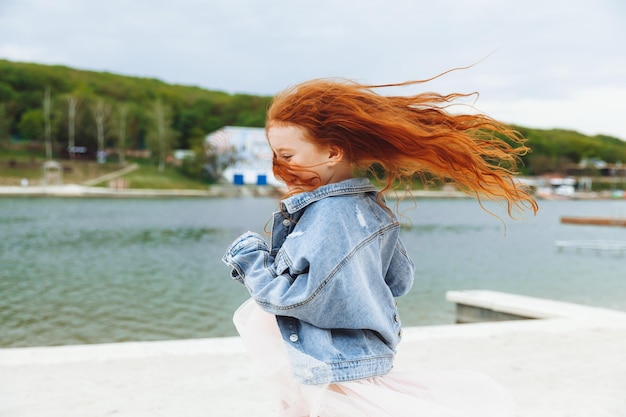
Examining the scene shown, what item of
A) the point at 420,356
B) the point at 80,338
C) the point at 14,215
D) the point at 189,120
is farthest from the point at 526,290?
the point at 189,120

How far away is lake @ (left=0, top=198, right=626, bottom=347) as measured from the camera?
35.0 ft

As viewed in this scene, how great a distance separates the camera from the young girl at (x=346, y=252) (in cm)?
172

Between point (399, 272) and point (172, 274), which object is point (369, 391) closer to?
point (399, 272)

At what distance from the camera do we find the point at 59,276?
53.1 ft

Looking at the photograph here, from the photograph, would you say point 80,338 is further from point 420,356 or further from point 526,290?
point 526,290

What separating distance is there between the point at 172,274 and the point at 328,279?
627 inches

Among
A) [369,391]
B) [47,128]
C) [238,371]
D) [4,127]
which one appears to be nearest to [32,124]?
[47,128]

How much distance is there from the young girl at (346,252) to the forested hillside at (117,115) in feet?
255

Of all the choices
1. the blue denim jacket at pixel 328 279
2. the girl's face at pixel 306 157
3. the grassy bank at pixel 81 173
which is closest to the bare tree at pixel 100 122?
the grassy bank at pixel 81 173

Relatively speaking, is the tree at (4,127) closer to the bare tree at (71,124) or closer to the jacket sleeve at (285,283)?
the bare tree at (71,124)

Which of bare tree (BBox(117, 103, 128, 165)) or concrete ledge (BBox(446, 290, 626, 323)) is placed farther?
bare tree (BBox(117, 103, 128, 165))

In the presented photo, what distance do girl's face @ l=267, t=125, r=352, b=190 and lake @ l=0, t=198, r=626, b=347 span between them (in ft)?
→ 1.20

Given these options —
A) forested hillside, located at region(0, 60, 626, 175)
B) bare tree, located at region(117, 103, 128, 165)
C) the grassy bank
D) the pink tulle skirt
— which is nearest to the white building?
the grassy bank

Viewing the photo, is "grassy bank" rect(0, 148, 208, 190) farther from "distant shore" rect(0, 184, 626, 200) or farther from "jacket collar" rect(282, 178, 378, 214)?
"jacket collar" rect(282, 178, 378, 214)
